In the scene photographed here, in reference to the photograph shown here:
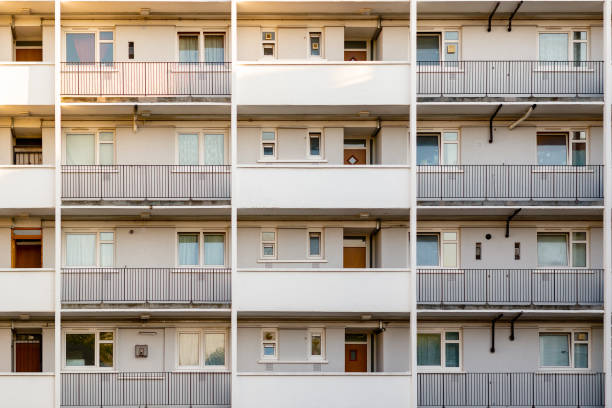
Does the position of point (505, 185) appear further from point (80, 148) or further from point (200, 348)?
point (80, 148)

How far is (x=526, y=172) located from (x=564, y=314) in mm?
3777

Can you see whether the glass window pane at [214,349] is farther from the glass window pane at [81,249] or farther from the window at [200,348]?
the glass window pane at [81,249]

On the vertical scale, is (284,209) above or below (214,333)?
above

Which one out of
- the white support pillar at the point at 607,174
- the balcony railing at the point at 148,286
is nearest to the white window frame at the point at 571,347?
the white support pillar at the point at 607,174

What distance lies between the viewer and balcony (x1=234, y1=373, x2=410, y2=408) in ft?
66.9

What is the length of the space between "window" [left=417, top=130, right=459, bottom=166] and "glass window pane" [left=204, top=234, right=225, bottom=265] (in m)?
5.80

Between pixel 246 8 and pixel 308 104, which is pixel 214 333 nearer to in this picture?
pixel 308 104

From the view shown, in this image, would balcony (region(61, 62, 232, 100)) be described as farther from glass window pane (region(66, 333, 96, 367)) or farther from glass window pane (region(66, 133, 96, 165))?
glass window pane (region(66, 333, 96, 367))

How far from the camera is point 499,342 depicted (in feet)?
73.4

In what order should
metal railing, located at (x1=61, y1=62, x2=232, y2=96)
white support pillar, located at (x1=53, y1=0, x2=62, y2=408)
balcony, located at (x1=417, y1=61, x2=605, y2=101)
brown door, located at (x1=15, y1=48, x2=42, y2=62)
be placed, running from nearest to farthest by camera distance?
white support pillar, located at (x1=53, y1=0, x2=62, y2=408), metal railing, located at (x1=61, y1=62, x2=232, y2=96), balcony, located at (x1=417, y1=61, x2=605, y2=101), brown door, located at (x1=15, y1=48, x2=42, y2=62)

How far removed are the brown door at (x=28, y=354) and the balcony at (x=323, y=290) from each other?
5975 mm

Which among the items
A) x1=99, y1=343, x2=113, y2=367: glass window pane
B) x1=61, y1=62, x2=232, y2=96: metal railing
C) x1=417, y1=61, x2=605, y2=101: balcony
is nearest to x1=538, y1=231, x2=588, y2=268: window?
x1=417, y1=61, x2=605, y2=101: balcony

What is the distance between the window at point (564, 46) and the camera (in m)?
22.8

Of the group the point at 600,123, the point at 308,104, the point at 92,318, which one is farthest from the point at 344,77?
the point at 92,318
